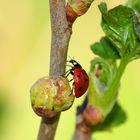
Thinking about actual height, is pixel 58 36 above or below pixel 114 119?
above

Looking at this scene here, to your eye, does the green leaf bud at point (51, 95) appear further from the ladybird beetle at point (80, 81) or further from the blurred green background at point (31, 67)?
the blurred green background at point (31, 67)

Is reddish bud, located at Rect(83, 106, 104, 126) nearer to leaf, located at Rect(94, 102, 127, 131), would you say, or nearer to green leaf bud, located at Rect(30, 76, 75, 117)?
leaf, located at Rect(94, 102, 127, 131)

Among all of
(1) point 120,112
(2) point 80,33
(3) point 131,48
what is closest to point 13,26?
(2) point 80,33

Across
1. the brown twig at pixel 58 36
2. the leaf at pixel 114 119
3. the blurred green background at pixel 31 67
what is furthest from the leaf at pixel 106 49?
the blurred green background at pixel 31 67

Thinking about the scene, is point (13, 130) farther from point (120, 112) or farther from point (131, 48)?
point (131, 48)

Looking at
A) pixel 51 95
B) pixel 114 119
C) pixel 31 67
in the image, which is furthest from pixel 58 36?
pixel 31 67

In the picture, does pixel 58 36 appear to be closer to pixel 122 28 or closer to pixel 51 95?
pixel 51 95

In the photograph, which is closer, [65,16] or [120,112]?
[65,16]
